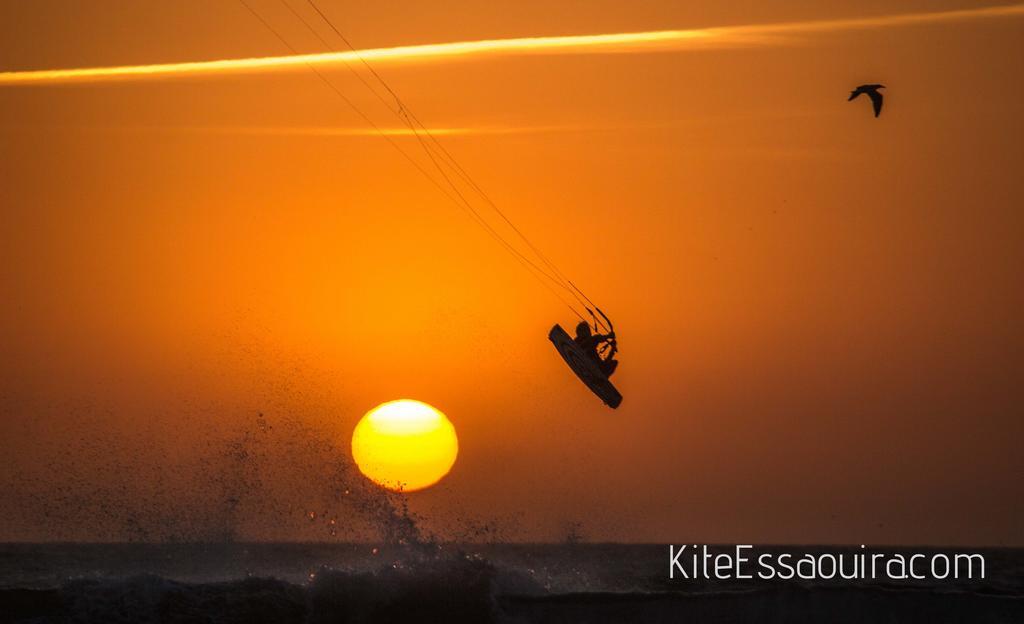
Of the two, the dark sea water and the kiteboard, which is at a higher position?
the kiteboard

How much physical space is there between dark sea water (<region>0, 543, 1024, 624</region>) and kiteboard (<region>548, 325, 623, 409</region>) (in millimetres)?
2562

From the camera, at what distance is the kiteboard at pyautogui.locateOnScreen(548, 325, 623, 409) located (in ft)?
28.8

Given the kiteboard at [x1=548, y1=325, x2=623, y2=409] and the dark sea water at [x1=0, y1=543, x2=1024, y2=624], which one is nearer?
the kiteboard at [x1=548, y1=325, x2=623, y2=409]

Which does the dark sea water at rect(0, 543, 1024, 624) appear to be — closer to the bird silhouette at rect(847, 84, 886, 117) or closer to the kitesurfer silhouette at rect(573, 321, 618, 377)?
the kitesurfer silhouette at rect(573, 321, 618, 377)

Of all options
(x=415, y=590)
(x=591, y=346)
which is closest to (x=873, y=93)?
(x=591, y=346)

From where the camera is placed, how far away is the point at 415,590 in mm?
10281

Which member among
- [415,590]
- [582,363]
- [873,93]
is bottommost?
[415,590]

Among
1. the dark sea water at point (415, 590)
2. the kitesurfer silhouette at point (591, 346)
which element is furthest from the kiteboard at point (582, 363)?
the dark sea water at point (415, 590)

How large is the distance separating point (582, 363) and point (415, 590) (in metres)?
3.30

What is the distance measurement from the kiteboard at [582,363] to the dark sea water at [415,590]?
101 inches

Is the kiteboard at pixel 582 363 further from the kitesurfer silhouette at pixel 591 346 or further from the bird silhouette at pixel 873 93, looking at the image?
the bird silhouette at pixel 873 93

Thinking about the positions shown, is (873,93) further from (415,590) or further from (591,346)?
(415,590)

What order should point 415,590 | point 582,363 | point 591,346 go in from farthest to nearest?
point 415,590, point 582,363, point 591,346

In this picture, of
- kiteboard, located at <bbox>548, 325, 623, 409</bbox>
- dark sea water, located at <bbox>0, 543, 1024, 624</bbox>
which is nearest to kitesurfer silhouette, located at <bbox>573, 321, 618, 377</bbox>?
kiteboard, located at <bbox>548, 325, 623, 409</bbox>
